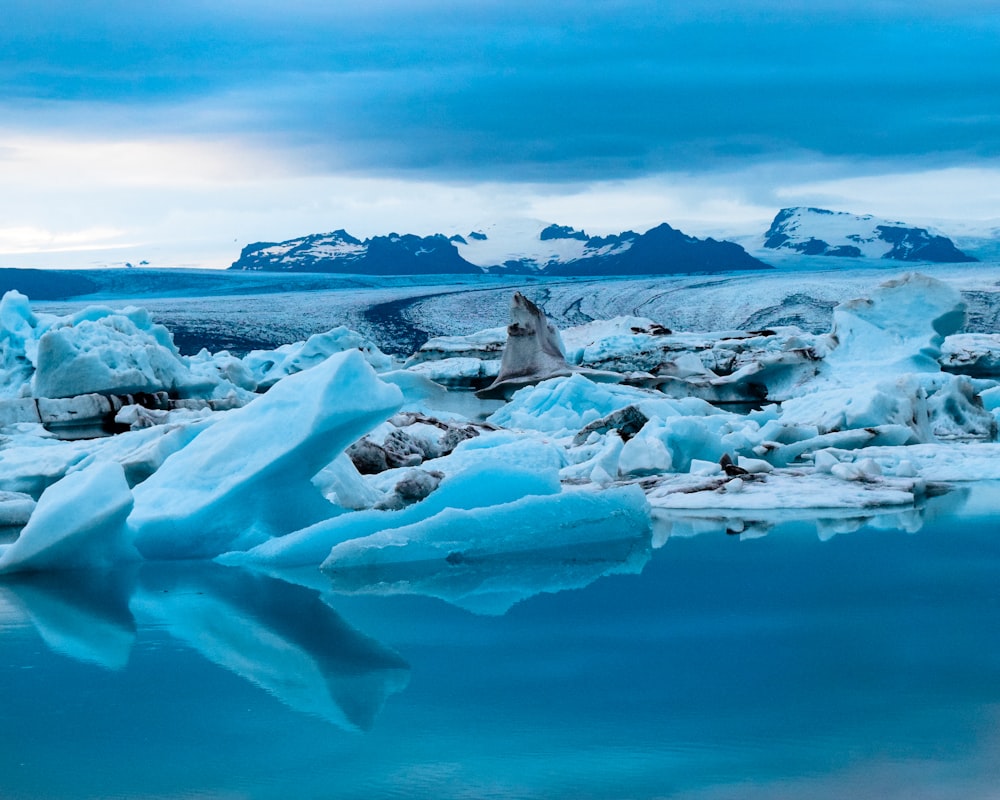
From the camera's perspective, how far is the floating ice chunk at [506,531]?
4.42 meters

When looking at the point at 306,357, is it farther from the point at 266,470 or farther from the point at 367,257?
the point at 367,257

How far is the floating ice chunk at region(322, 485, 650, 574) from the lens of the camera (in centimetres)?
442

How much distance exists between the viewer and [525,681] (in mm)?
2949

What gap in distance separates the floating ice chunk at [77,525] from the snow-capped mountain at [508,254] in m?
51.4

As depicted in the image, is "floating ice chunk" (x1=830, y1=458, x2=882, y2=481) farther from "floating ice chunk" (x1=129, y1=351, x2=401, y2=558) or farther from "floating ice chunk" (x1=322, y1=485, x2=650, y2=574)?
"floating ice chunk" (x1=129, y1=351, x2=401, y2=558)

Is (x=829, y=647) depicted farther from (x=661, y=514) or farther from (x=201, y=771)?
(x=661, y=514)

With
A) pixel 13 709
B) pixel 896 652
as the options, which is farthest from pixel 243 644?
pixel 896 652

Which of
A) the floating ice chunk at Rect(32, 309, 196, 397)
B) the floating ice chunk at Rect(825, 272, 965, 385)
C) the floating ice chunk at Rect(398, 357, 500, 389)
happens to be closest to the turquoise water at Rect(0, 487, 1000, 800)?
the floating ice chunk at Rect(32, 309, 196, 397)

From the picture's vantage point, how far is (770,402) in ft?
43.7

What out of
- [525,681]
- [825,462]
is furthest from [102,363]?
[525,681]

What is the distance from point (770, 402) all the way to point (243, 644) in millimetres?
10503

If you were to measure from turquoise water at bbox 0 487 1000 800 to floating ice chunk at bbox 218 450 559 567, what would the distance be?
0.20 metres

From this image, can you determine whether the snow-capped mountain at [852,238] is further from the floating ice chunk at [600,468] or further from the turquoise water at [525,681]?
the turquoise water at [525,681]

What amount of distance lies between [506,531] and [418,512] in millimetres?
355
